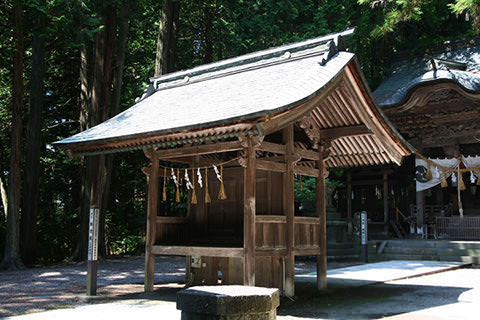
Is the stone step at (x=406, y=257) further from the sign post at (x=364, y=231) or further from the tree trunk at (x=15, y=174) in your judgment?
the tree trunk at (x=15, y=174)

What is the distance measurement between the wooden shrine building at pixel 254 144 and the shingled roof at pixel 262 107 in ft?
0.09

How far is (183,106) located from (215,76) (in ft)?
6.20

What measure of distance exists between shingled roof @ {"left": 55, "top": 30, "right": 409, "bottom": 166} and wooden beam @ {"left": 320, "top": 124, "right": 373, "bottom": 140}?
66 mm

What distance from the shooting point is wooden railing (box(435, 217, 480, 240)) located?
19141mm

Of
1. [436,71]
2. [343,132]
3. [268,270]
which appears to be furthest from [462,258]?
[268,270]

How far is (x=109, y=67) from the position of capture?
1897cm

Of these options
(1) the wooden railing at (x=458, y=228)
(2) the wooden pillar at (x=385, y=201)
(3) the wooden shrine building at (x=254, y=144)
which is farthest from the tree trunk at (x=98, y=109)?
(1) the wooden railing at (x=458, y=228)

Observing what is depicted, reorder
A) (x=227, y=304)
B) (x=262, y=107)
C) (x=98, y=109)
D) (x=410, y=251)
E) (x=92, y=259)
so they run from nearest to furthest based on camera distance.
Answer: (x=227, y=304) → (x=262, y=107) → (x=92, y=259) → (x=98, y=109) → (x=410, y=251)

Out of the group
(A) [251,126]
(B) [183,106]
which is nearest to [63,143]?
(B) [183,106]

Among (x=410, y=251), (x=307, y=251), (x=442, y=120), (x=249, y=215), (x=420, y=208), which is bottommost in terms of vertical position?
(x=410, y=251)

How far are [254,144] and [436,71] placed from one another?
1217cm

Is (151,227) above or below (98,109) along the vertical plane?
below

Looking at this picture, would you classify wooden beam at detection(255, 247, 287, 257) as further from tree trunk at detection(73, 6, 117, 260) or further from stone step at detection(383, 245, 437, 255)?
stone step at detection(383, 245, 437, 255)

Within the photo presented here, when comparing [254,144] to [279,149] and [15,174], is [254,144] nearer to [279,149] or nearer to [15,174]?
[279,149]
